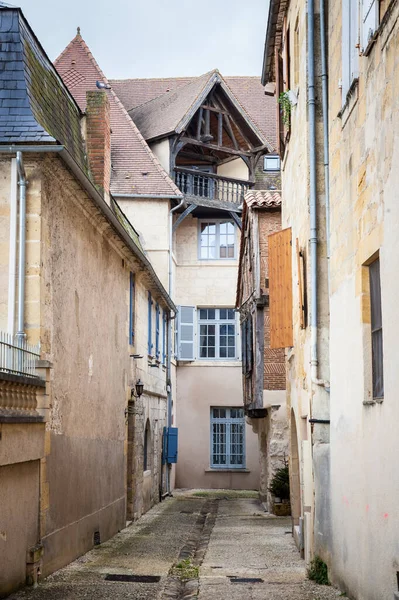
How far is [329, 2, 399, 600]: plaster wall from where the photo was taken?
637 centimetres

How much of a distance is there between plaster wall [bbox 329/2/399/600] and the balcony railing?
16986 mm

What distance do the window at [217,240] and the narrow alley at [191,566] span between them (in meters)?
11.9

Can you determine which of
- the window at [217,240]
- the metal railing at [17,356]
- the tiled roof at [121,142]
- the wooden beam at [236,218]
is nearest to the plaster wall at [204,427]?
the window at [217,240]

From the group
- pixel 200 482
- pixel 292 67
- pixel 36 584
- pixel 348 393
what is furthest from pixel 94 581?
pixel 200 482

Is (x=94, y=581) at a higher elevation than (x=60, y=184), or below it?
below

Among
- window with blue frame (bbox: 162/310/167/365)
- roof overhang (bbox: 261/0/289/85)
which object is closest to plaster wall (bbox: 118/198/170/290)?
window with blue frame (bbox: 162/310/167/365)

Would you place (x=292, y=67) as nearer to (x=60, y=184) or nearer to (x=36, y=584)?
(x=60, y=184)

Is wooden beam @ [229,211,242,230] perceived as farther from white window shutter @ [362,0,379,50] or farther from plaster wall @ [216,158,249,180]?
white window shutter @ [362,0,379,50]

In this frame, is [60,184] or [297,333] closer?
[60,184]

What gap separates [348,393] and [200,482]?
19.1 meters

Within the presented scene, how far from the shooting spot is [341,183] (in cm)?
863

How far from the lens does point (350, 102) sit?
8.04 metres

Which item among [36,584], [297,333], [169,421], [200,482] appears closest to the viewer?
[36,584]

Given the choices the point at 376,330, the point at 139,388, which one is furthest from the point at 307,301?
the point at 139,388
